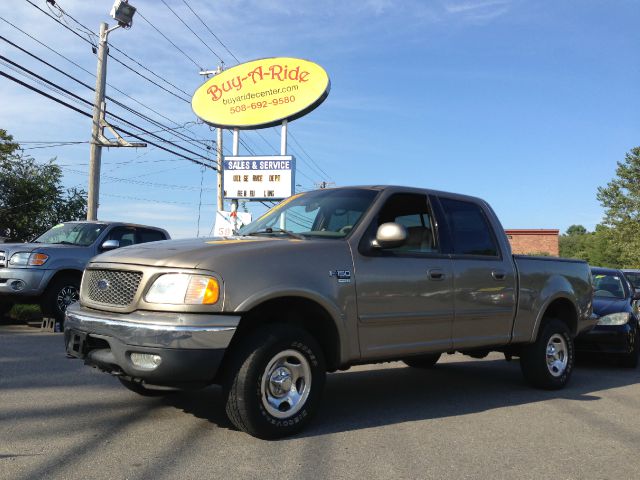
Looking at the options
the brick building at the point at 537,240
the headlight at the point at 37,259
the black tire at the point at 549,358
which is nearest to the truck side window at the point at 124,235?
the headlight at the point at 37,259

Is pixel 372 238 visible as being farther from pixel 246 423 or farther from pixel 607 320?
pixel 607 320

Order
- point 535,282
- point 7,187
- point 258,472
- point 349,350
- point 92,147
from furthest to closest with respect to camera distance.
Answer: point 7,187 → point 92,147 → point 535,282 → point 349,350 → point 258,472

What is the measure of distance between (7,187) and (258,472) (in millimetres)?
37879

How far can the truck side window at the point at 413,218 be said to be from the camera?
17.9 feet

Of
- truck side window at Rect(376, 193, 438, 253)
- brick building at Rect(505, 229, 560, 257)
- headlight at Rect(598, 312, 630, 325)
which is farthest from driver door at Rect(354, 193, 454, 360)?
brick building at Rect(505, 229, 560, 257)

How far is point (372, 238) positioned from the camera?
5.09 metres

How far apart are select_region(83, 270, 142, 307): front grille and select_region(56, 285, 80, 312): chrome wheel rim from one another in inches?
234

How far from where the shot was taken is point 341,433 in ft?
15.4

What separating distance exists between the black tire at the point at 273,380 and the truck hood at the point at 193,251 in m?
0.59

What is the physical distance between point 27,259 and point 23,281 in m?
0.36

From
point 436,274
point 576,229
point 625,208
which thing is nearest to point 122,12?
point 436,274

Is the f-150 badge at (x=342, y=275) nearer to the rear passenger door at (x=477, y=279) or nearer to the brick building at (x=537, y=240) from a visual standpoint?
the rear passenger door at (x=477, y=279)

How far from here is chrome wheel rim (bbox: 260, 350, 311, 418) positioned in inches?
173

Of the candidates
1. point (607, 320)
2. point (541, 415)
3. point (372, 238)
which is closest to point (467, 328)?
point (541, 415)
